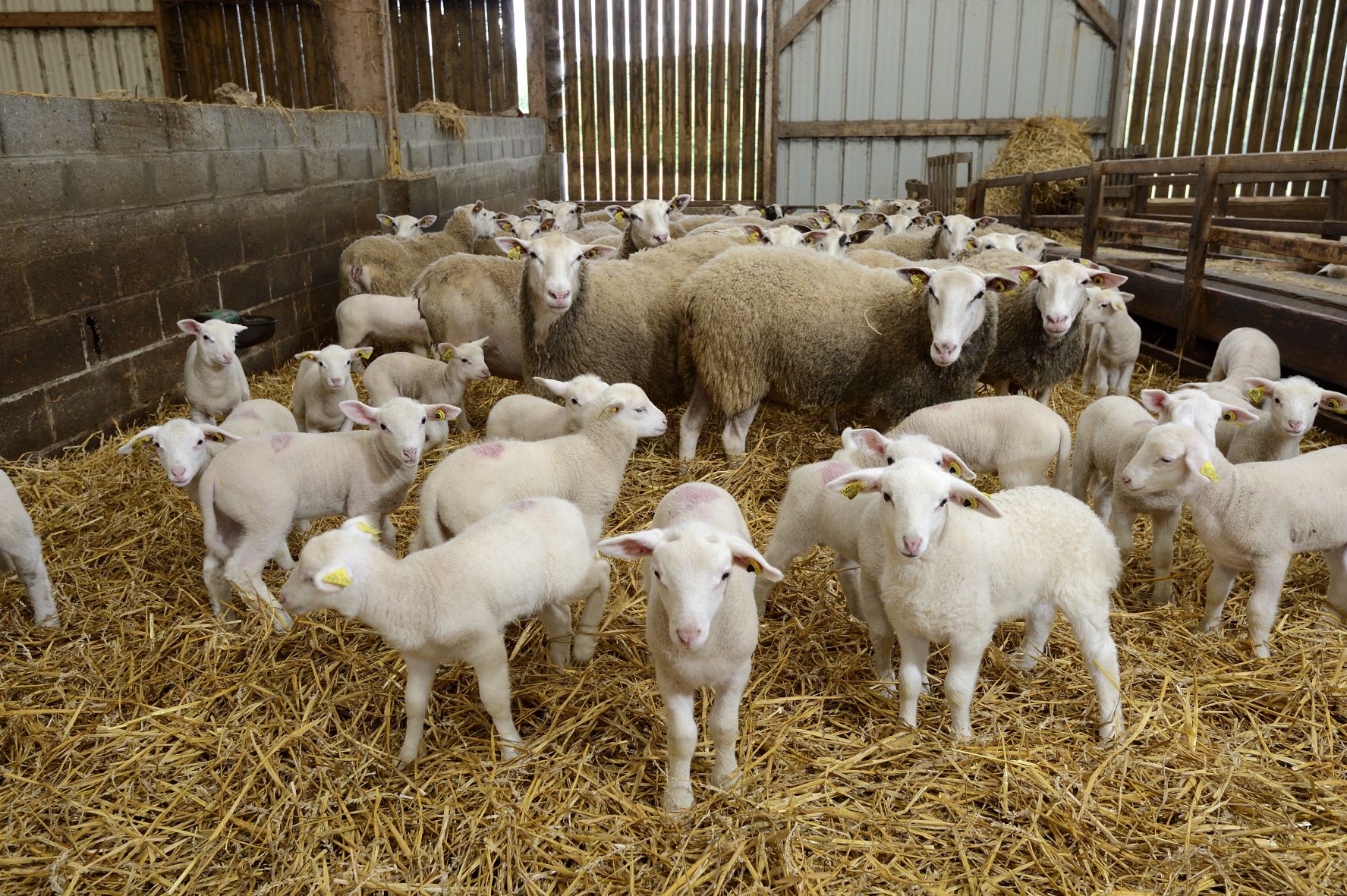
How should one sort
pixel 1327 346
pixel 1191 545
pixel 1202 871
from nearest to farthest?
1. pixel 1202 871
2. pixel 1191 545
3. pixel 1327 346

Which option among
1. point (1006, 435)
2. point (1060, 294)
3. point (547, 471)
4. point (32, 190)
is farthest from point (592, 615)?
point (32, 190)

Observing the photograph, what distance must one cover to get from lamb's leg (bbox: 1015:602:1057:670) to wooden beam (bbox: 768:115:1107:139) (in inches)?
502

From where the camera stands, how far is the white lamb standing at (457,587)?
2.40 m

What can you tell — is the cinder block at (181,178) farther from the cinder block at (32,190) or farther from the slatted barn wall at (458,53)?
the slatted barn wall at (458,53)

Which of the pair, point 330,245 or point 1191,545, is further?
point 330,245

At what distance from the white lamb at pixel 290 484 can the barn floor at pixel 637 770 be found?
0.23 meters

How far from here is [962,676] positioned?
8.65 ft

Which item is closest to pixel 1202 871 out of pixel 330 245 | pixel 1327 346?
pixel 1327 346

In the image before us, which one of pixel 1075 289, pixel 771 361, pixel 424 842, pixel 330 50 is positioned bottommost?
pixel 424 842

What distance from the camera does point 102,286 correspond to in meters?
5.19

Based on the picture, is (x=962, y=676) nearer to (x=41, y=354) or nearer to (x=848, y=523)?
(x=848, y=523)

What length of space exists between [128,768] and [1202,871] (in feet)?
10.0

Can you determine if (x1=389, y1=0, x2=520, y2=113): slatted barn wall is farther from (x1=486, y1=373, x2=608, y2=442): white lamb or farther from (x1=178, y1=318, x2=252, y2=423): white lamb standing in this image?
(x1=486, y1=373, x2=608, y2=442): white lamb

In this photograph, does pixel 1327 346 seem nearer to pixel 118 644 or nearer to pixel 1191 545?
pixel 1191 545
